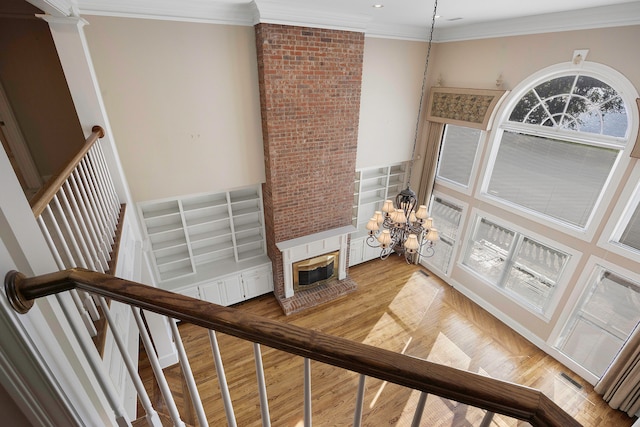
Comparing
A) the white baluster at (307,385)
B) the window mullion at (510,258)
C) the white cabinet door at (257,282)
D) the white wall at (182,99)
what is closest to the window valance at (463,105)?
the white wall at (182,99)

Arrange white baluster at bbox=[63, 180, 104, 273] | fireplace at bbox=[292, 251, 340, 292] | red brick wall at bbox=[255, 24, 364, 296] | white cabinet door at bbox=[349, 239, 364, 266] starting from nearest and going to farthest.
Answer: white baluster at bbox=[63, 180, 104, 273] < red brick wall at bbox=[255, 24, 364, 296] < fireplace at bbox=[292, 251, 340, 292] < white cabinet door at bbox=[349, 239, 364, 266]

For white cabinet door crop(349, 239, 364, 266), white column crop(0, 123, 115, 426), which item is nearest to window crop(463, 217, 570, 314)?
white cabinet door crop(349, 239, 364, 266)

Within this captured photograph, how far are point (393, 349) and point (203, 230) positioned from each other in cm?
338

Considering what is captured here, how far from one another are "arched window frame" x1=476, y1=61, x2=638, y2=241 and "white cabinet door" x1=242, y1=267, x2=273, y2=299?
12.6ft

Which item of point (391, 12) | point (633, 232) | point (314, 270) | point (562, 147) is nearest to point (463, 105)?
point (562, 147)

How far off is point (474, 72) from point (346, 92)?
6.87 feet

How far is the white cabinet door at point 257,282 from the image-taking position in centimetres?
478

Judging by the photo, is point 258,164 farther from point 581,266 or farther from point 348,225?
point 581,266

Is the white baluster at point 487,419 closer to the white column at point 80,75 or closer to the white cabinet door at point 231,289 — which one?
the white column at point 80,75

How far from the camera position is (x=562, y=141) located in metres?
3.79

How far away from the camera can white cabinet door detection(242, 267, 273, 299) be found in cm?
478

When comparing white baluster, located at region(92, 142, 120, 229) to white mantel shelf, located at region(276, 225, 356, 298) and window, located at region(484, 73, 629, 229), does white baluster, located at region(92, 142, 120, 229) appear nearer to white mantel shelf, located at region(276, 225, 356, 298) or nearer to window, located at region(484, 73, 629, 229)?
white mantel shelf, located at region(276, 225, 356, 298)

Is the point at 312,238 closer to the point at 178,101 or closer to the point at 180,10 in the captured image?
the point at 178,101

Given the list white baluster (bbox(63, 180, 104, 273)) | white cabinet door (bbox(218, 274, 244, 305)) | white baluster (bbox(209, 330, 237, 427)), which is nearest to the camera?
white baluster (bbox(209, 330, 237, 427))
